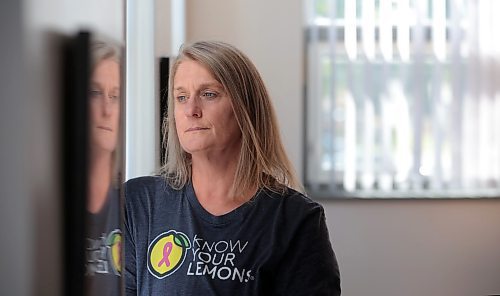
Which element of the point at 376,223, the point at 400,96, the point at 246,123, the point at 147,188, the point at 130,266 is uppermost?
the point at 400,96

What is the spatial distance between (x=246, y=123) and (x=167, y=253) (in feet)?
0.80

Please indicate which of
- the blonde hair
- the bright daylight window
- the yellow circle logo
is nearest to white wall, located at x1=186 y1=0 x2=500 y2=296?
the bright daylight window

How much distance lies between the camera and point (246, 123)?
1252 millimetres

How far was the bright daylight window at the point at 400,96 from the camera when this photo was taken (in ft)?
11.1

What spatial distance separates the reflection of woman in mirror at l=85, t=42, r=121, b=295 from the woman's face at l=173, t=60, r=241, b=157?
0.92 m

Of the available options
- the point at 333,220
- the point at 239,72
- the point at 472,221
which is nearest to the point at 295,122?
the point at 333,220

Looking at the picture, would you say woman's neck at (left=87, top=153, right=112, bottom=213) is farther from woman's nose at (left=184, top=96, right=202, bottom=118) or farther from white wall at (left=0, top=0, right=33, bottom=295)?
woman's nose at (left=184, top=96, right=202, bottom=118)

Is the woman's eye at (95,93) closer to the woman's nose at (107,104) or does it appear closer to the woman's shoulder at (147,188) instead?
the woman's nose at (107,104)

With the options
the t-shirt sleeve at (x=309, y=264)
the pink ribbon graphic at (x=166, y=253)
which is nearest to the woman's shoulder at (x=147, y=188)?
the pink ribbon graphic at (x=166, y=253)

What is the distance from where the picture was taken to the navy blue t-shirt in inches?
45.3

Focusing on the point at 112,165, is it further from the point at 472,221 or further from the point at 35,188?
the point at 472,221

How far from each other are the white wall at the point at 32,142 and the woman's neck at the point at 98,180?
22 mm

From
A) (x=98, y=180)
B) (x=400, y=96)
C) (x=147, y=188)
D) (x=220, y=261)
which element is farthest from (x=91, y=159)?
(x=400, y=96)

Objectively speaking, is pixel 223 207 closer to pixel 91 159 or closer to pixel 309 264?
pixel 309 264
